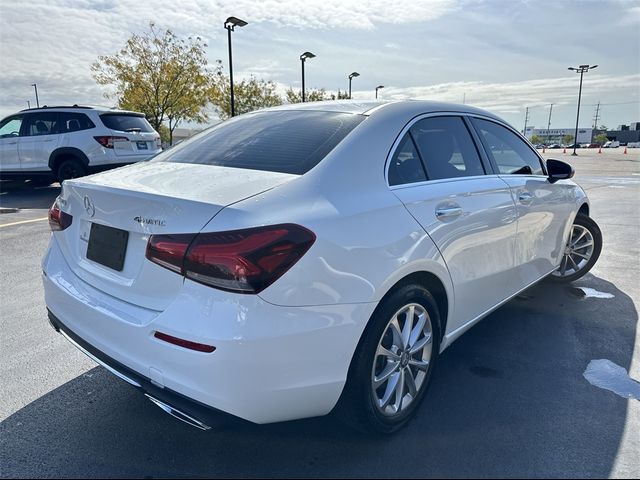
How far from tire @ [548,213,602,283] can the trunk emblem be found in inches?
172

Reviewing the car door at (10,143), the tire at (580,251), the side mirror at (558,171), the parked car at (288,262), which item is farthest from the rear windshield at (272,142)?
the car door at (10,143)

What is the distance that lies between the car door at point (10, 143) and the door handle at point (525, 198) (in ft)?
36.7

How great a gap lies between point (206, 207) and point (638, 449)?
2.41 m

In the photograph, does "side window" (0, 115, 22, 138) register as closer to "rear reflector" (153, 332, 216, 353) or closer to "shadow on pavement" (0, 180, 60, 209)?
"shadow on pavement" (0, 180, 60, 209)

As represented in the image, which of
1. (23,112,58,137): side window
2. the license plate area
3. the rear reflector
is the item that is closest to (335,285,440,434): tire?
the rear reflector

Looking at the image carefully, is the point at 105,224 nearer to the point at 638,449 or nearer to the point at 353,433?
the point at 353,433

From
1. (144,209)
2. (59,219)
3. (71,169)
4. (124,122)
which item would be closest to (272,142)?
(144,209)

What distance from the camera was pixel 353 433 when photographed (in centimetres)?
252

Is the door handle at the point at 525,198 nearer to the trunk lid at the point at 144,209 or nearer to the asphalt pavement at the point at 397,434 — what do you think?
the asphalt pavement at the point at 397,434

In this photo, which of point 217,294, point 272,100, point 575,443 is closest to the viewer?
point 217,294

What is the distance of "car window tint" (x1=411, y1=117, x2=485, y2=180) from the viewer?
112 inches

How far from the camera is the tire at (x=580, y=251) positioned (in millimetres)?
4895

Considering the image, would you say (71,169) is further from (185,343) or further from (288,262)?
(288,262)

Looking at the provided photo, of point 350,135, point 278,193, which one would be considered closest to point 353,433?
point 278,193
